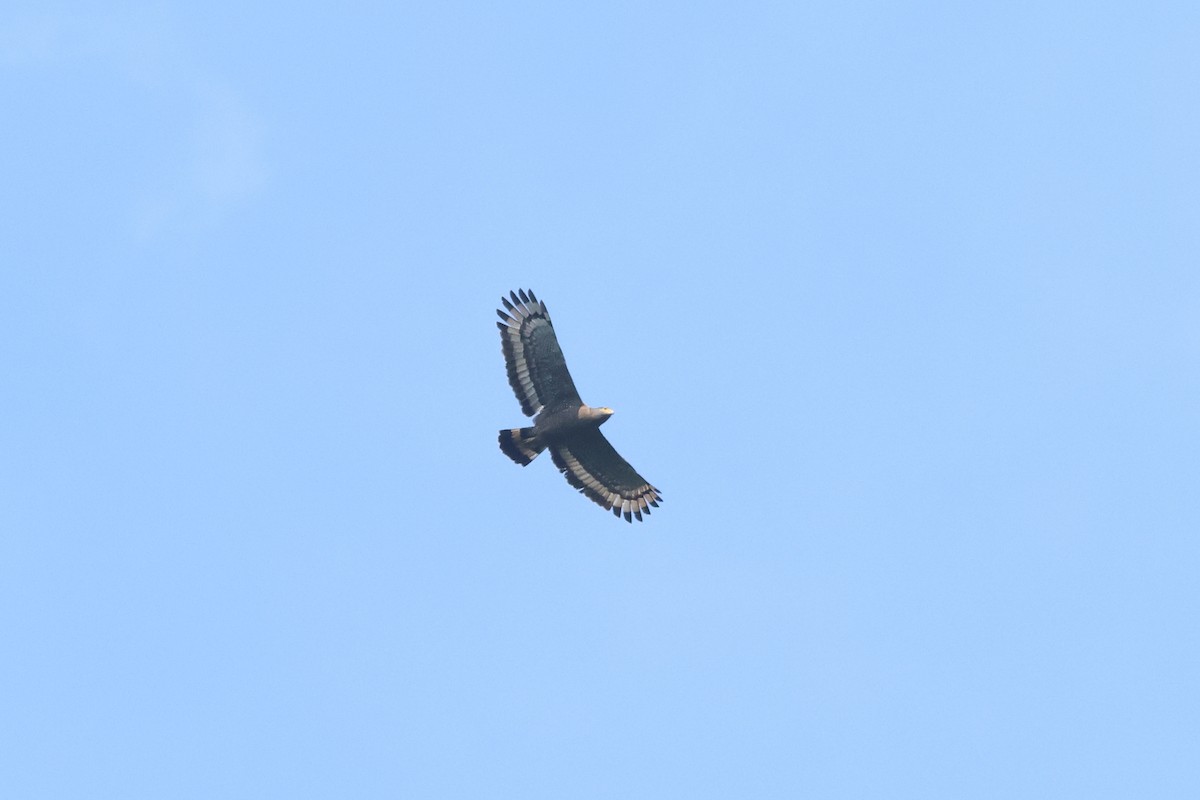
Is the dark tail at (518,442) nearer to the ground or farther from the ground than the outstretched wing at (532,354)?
nearer to the ground

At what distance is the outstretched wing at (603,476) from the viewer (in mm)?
51438

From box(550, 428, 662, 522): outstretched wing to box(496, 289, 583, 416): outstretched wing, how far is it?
1.18m

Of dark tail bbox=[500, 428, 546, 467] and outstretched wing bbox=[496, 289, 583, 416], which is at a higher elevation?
outstretched wing bbox=[496, 289, 583, 416]

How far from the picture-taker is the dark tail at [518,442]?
50.9m

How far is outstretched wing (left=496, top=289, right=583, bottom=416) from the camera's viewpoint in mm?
50562

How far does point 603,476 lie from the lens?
52.2m

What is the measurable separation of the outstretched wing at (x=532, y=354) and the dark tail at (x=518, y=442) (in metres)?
0.62

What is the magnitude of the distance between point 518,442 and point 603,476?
7.81 ft

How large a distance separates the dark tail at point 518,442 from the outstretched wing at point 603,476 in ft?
1.93

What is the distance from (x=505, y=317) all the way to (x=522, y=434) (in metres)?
2.59

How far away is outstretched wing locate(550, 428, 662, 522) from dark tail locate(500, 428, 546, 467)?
59 cm

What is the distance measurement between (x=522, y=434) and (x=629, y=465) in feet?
8.69

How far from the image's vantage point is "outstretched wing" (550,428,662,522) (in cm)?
5144

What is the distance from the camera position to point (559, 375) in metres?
50.6
